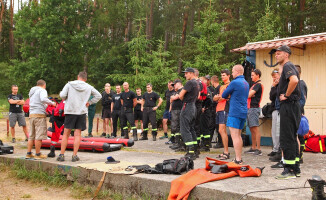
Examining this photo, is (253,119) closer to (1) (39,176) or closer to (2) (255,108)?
(2) (255,108)

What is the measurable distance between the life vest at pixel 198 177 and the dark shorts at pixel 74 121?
3.01 meters

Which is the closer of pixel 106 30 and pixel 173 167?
pixel 173 167

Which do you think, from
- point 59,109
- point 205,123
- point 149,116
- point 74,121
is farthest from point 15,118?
point 205,123

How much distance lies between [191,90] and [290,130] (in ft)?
8.59

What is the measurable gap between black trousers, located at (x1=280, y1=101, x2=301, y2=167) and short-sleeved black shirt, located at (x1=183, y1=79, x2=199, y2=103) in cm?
243

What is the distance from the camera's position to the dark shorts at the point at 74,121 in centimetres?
686

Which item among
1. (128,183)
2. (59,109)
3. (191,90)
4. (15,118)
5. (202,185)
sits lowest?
(128,183)

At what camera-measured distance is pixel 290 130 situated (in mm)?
4766

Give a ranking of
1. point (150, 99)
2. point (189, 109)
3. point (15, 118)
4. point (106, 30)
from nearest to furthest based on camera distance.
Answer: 1. point (189, 109)
2. point (15, 118)
3. point (150, 99)
4. point (106, 30)

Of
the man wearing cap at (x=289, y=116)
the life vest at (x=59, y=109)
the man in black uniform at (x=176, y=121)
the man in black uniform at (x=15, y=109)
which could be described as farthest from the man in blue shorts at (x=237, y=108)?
the man in black uniform at (x=15, y=109)

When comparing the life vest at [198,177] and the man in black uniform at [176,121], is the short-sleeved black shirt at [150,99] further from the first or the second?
the life vest at [198,177]

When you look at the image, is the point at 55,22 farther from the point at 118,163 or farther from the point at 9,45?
the point at 118,163

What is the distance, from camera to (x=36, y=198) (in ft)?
18.8

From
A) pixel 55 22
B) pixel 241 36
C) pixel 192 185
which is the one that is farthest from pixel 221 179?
pixel 55 22
